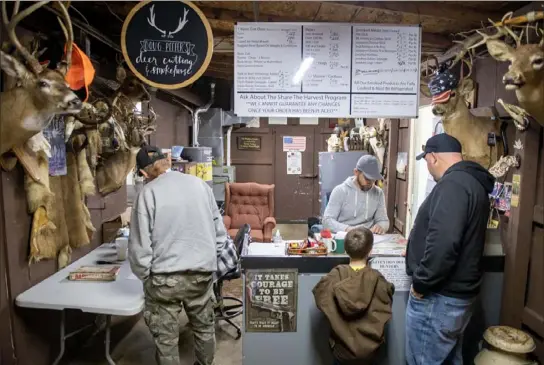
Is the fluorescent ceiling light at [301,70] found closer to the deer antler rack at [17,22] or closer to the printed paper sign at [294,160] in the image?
the deer antler rack at [17,22]

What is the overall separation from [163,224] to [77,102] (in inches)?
34.1

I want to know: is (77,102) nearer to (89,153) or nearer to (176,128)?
(89,153)

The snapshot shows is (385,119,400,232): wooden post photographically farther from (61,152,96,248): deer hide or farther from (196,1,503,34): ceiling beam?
(61,152,96,248): deer hide

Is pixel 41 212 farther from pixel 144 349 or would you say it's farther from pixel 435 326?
pixel 435 326

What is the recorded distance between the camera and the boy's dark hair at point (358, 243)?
7.40 ft

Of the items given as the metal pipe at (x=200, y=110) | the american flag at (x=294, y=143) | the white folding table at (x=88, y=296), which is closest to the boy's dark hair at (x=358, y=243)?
the white folding table at (x=88, y=296)

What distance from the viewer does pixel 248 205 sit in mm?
5820

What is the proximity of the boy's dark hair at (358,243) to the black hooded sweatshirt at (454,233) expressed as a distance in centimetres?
27

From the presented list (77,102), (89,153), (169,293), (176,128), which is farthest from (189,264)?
(176,128)

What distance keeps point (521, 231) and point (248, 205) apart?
3880mm

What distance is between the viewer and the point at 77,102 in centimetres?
198

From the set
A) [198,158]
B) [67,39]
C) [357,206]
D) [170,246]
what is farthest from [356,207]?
[198,158]

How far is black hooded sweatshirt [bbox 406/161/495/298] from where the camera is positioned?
2.05 metres

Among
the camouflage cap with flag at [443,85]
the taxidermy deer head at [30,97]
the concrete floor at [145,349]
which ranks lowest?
the concrete floor at [145,349]
